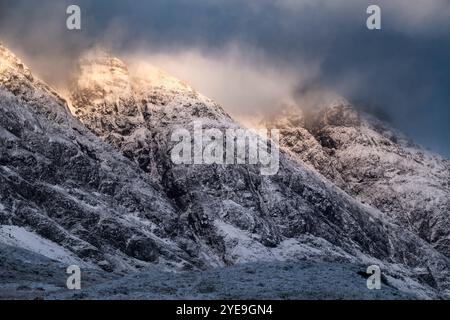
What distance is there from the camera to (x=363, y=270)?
2517 inches

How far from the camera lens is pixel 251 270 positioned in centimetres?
6406

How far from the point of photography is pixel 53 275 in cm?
7662

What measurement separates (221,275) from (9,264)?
24.6 metres
